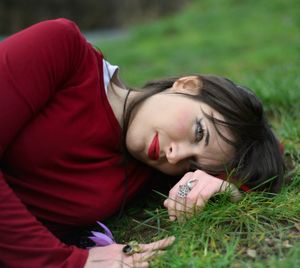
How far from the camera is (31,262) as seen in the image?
1.93 m

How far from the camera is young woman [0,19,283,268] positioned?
2.16m

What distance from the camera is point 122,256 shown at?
2.05 m

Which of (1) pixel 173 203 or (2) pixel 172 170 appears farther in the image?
(2) pixel 172 170

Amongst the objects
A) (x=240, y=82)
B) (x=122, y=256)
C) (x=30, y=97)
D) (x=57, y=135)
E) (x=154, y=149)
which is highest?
(x=30, y=97)

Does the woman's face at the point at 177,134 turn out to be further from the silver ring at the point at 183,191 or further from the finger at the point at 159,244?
the finger at the point at 159,244

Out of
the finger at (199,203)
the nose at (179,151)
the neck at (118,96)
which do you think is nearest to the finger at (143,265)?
the finger at (199,203)

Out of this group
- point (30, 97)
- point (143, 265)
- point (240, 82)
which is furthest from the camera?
point (240, 82)

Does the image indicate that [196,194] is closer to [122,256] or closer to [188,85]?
[122,256]

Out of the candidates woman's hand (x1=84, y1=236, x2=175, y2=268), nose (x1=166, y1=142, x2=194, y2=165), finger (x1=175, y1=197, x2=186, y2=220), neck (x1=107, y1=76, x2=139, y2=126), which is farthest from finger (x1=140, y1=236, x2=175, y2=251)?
neck (x1=107, y1=76, x2=139, y2=126)

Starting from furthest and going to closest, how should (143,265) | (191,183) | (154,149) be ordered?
(154,149) → (191,183) → (143,265)

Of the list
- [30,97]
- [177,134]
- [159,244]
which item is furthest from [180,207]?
[30,97]

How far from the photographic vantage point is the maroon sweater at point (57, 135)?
2.09m

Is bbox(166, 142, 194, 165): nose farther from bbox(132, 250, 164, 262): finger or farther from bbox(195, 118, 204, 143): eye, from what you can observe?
bbox(132, 250, 164, 262): finger

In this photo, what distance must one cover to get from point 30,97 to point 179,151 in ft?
2.16
